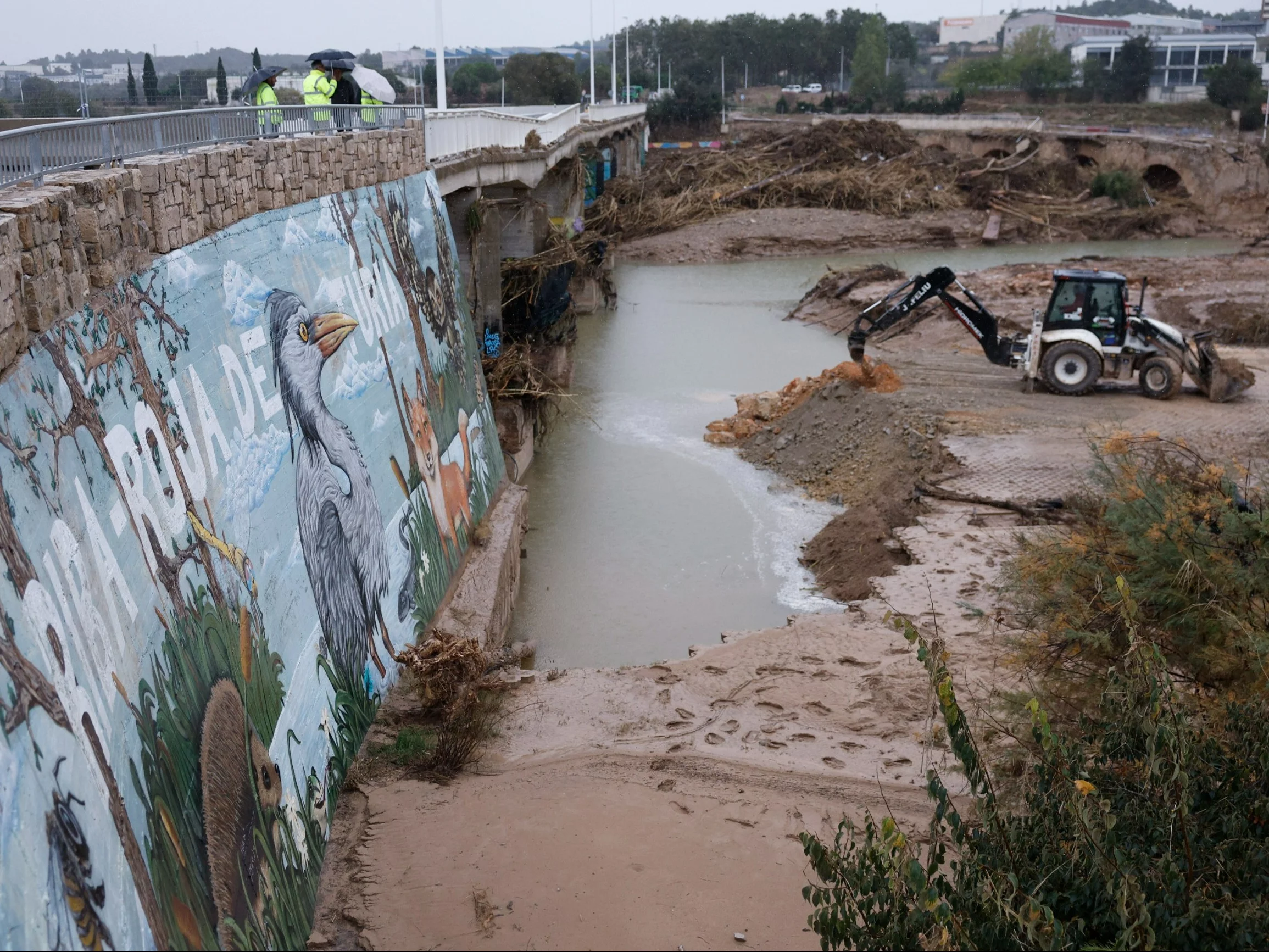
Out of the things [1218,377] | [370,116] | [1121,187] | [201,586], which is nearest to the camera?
[201,586]

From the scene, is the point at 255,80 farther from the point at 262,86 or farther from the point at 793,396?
the point at 793,396

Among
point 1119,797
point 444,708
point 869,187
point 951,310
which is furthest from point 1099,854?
point 869,187

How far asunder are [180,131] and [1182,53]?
131467 millimetres

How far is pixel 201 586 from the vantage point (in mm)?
7066

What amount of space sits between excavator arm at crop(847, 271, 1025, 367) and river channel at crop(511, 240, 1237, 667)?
10.3 feet

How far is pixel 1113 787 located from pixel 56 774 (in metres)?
4.98

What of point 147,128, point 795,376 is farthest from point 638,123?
point 147,128

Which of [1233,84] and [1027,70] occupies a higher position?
[1027,70]

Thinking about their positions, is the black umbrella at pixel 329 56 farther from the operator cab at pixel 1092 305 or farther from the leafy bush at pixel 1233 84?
the leafy bush at pixel 1233 84

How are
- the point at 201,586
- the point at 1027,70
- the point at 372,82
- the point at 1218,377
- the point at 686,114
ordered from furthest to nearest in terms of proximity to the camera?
the point at 1027,70 < the point at 686,114 < the point at 1218,377 < the point at 372,82 < the point at 201,586

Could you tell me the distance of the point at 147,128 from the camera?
8117 mm

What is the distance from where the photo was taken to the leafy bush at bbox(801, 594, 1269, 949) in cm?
486

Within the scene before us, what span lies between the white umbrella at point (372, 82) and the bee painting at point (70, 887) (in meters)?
12.2

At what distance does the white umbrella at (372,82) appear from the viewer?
50.5 feet
